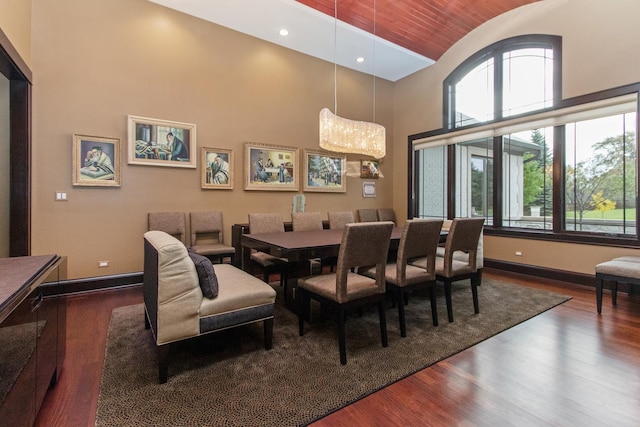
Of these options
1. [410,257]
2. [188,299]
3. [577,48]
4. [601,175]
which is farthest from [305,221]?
[577,48]

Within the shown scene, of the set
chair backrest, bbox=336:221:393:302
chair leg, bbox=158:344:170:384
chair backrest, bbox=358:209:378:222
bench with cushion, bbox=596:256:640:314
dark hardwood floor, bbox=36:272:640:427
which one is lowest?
dark hardwood floor, bbox=36:272:640:427

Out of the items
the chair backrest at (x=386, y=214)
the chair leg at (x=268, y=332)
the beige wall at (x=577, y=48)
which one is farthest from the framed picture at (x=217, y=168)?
the beige wall at (x=577, y=48)

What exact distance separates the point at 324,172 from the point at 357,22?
2.52 metres

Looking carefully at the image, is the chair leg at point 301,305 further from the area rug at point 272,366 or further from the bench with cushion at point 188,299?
the bench with cushion at point 188,299

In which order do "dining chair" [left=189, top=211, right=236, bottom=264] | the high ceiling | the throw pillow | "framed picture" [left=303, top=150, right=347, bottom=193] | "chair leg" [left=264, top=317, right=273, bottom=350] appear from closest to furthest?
the throw pillow
"chair leg" [left=264, top=317, right=273, bottom=350]
"dining chair" [left=189, top=211, right=236, bottom=264]
the high ceiling
"framed picture" [left=303, top=150, right=347, bottom=193]

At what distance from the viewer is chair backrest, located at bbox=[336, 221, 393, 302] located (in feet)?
7.17

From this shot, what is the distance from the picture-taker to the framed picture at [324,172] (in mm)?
5617

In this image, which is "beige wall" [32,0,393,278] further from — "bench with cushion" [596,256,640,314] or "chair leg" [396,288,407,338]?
"bench with cushion" [596,256,640,314]

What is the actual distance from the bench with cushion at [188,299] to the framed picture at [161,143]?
2378 mm

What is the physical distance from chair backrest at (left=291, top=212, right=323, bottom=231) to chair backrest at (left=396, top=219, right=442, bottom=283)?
1.79m

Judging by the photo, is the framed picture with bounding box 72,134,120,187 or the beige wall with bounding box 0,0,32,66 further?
the framed picture with bounding box 72,134,120,187

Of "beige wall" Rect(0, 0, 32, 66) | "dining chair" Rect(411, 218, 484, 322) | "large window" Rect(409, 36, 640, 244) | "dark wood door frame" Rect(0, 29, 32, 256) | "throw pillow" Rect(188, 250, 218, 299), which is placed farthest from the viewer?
"large window" Rect(409, 36, 640, 244)

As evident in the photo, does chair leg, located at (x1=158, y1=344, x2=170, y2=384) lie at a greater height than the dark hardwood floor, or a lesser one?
greater

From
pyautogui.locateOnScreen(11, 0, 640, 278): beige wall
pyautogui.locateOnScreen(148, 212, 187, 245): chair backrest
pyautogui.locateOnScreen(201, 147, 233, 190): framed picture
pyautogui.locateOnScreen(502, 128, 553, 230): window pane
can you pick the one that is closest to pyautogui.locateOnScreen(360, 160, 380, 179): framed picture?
pyautogui.locateOnScreen(11, 0, 640, 278): beige wall
